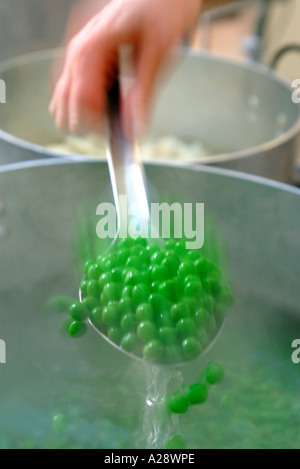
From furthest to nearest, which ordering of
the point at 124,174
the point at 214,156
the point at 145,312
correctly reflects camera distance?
the point at 214,156
the point at 124,174
the point at 145,312

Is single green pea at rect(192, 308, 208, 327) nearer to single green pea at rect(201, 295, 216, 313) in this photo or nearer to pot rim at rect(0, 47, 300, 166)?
single green pea at rect(201, 295, 216, 313)

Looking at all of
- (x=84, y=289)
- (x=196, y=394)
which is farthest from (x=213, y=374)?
(x=84, y=289)

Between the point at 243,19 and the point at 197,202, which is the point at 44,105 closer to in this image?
the point at 197,202

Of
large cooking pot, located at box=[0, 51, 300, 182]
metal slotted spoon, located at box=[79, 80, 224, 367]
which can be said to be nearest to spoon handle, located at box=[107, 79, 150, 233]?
metal slotted spoon, located at box=[79, 80, 224, 367]

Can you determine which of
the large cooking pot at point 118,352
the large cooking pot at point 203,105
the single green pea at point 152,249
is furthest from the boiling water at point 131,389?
the large cooking pot at point 203,105

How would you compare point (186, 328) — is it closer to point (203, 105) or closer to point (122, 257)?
point (122, 257)

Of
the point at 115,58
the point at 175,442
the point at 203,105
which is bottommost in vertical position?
the point at 175,442

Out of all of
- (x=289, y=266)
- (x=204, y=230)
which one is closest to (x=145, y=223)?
(x=204, y=230)
